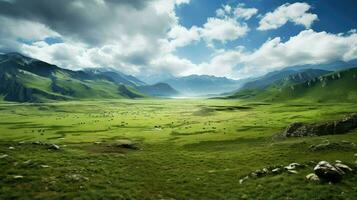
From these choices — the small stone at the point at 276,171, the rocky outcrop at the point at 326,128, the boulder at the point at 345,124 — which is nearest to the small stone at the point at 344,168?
the small stone at the point at 276,171

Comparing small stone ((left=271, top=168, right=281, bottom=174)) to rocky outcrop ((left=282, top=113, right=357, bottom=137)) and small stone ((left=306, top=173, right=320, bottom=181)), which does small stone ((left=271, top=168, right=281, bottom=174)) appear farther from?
rocky outcrop ((left=282, top=113, right=357, bottom=137))

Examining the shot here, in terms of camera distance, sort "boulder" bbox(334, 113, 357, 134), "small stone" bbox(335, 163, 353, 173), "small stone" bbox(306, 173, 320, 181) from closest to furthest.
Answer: "small stone" bbox(306, 173, 320, 181), "small stone" bbox(335, 163, 353, 173), "boulder" bbox(334, 113, 357, 134)

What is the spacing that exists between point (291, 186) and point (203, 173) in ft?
43.9

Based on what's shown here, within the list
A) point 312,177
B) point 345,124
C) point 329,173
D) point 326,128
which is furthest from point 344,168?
point 345,124

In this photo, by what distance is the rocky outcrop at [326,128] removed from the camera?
227 feet

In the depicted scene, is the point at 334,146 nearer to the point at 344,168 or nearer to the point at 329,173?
the point at 344,168

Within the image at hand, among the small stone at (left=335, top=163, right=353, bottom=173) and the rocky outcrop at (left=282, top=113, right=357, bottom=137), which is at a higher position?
the rocky outcrop at (left=282, top=113, right=357, bottom=137)

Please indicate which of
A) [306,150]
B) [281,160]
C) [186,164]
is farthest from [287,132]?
[186,164]

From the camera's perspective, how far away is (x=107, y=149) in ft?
188

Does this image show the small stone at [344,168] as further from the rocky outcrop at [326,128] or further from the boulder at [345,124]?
the boulder at [345,124]

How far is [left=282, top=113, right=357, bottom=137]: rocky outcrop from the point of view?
69188mm

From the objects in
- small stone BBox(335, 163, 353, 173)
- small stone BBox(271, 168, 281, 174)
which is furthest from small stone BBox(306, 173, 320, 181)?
Answer: small stone BBox(271, 168, 281, 174)

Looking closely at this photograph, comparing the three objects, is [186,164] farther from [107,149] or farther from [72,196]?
[72,196]

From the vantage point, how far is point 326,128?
70.4 meters
